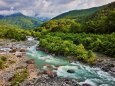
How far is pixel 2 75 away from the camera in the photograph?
163ft

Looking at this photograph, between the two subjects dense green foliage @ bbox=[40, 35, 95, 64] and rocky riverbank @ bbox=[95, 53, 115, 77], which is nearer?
rocky riverbank @ bbox=[95, 53, 115, 77]

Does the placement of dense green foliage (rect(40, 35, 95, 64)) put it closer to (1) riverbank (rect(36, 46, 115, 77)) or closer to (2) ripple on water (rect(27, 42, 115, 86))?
(1) riverbank (rect(36, 46, 115, 77))

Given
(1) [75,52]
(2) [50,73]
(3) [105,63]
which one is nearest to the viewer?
(2) [50,73]

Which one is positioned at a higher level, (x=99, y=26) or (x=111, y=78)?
(x=99, y=26)

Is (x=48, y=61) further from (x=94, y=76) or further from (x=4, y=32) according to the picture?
(x=4, y=32)

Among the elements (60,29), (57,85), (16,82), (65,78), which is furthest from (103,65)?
(60,29)

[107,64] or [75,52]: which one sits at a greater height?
[75,52]

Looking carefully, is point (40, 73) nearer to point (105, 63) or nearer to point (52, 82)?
point (52, 82)

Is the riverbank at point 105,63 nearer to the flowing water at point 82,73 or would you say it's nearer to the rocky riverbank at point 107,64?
the rocky riverbank at point 107,64

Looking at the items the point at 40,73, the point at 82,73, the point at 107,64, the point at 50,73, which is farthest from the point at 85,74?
the point at 107,64

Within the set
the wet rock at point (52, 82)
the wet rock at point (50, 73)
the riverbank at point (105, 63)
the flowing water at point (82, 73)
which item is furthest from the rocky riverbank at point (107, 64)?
the wet rock at point (50, 73)

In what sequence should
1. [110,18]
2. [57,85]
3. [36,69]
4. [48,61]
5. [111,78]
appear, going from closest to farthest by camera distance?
[57,85], [111,78], [36,69], [48,61], [110,18]

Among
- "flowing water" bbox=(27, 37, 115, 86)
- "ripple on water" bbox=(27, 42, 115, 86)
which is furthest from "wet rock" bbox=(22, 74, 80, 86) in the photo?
"ripple on water" bbox=(27, 42, 115, 86)

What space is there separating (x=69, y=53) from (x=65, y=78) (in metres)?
24.1
